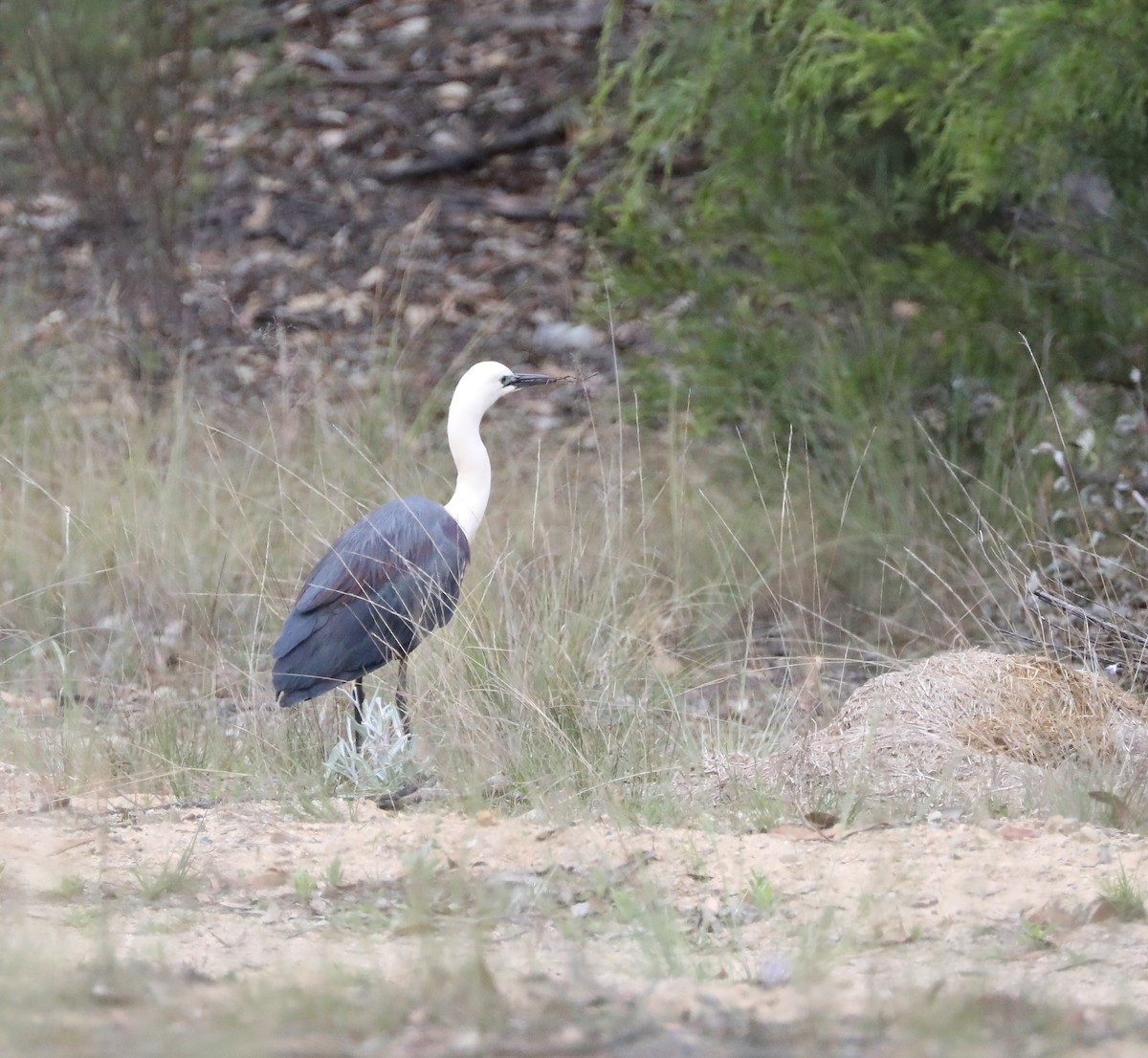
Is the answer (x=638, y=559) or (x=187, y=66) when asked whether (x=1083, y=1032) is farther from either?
(x=187, y=66)

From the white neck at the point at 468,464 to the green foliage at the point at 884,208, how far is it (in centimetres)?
180

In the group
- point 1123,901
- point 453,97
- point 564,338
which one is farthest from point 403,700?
point 453,97

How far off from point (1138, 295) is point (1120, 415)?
0.79 meters

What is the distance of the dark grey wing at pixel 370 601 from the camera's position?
16.4 ft

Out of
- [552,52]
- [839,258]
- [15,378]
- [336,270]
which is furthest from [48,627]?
[552,52]

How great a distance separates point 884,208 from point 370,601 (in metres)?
3.27

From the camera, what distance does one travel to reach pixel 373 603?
5.02 meters

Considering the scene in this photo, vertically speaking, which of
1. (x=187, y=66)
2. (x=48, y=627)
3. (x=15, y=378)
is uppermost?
(x=187, y=66)

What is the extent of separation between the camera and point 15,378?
861 centimetres

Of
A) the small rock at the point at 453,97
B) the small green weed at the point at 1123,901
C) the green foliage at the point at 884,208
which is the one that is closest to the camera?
the small green weed at the point at 1123,901

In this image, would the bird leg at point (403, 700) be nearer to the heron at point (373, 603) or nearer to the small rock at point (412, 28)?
the heron at point (373, 603)

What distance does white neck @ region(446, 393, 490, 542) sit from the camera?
5426mm

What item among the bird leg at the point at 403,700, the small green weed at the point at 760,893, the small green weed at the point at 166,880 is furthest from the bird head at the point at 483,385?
the small green weed at the point at 760,893

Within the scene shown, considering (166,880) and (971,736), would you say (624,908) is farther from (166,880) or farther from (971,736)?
(971,736)
